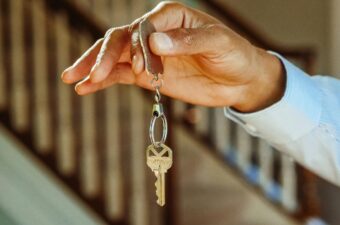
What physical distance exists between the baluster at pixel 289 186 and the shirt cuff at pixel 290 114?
268 cm

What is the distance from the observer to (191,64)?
42.7 inches

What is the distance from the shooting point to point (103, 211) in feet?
10.3

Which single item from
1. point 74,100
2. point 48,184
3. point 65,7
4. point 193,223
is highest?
point 65,7

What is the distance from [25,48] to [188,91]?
2.28m

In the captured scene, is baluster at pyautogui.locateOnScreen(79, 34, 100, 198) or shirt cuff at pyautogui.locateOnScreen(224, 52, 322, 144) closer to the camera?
shirt cuff at pyautogui.locateOnScreen(224, 52, 322, 144)

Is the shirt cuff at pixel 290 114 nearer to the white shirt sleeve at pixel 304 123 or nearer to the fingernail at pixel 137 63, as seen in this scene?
the white shirt sleeve at pixel 304 123

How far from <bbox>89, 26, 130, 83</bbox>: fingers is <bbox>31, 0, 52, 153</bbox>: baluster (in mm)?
2248

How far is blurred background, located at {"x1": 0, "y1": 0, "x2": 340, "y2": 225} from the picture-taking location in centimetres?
306

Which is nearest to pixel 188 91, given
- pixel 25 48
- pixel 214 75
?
pixel 214 75

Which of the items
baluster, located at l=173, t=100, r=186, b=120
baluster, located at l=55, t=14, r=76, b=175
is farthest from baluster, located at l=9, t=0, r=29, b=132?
baluster, located at l=173, t=100, r=186, b=120

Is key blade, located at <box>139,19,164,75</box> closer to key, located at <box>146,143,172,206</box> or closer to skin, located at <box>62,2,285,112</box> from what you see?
skin, located at <box>62,2,285,112</box>

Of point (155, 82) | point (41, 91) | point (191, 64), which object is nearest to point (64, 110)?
point (41, 91)

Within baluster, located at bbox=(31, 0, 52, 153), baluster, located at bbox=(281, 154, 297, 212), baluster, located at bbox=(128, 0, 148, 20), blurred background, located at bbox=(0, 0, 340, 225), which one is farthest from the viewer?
baluster, located at bbox=(128, 0, 148, 20)

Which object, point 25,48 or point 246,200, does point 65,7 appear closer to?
point 25,48
